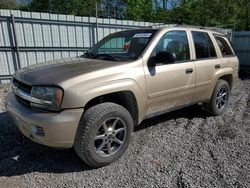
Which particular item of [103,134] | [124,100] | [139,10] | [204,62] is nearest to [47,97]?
[103,134]

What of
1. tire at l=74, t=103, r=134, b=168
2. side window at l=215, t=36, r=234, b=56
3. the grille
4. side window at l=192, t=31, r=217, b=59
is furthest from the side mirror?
side window at l=215, t=36, r=234, b=56

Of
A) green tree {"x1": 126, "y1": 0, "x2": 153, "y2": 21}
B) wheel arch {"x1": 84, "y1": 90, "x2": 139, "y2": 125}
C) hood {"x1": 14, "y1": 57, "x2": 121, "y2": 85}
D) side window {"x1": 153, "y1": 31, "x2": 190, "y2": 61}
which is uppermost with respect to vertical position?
green tree {"x1": 126, "y1": 0, "x2": 153, "y2": 21}

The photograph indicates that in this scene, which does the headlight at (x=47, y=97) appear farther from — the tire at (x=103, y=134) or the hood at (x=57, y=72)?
the tire at (x=103, y=134)

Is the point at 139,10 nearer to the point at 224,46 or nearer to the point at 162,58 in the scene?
the point at 224,46

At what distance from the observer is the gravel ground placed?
9.19 ft

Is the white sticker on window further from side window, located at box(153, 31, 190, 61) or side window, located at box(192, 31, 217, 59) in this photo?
side window, located at box(192, 31, 217, 59)

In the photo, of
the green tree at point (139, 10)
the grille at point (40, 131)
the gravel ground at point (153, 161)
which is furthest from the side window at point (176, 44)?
the green tree at point (139, 10)

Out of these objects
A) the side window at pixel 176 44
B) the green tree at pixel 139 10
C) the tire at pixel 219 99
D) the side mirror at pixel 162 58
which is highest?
the green tree at pixel 139 10

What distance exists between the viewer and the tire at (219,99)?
4.73 m

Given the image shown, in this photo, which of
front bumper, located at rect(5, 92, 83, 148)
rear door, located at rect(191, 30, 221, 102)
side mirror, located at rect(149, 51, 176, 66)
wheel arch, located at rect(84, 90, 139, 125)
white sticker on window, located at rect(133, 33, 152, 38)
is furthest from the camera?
rear door, located at rect(191, 30, 221, 102)

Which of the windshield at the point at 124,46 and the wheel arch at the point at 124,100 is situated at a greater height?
the windshield at the point at 124,46

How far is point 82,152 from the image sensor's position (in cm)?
284

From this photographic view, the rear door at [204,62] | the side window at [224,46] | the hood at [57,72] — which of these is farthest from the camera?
the side window at [224,46]

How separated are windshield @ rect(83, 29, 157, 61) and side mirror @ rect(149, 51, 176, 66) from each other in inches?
8.4
